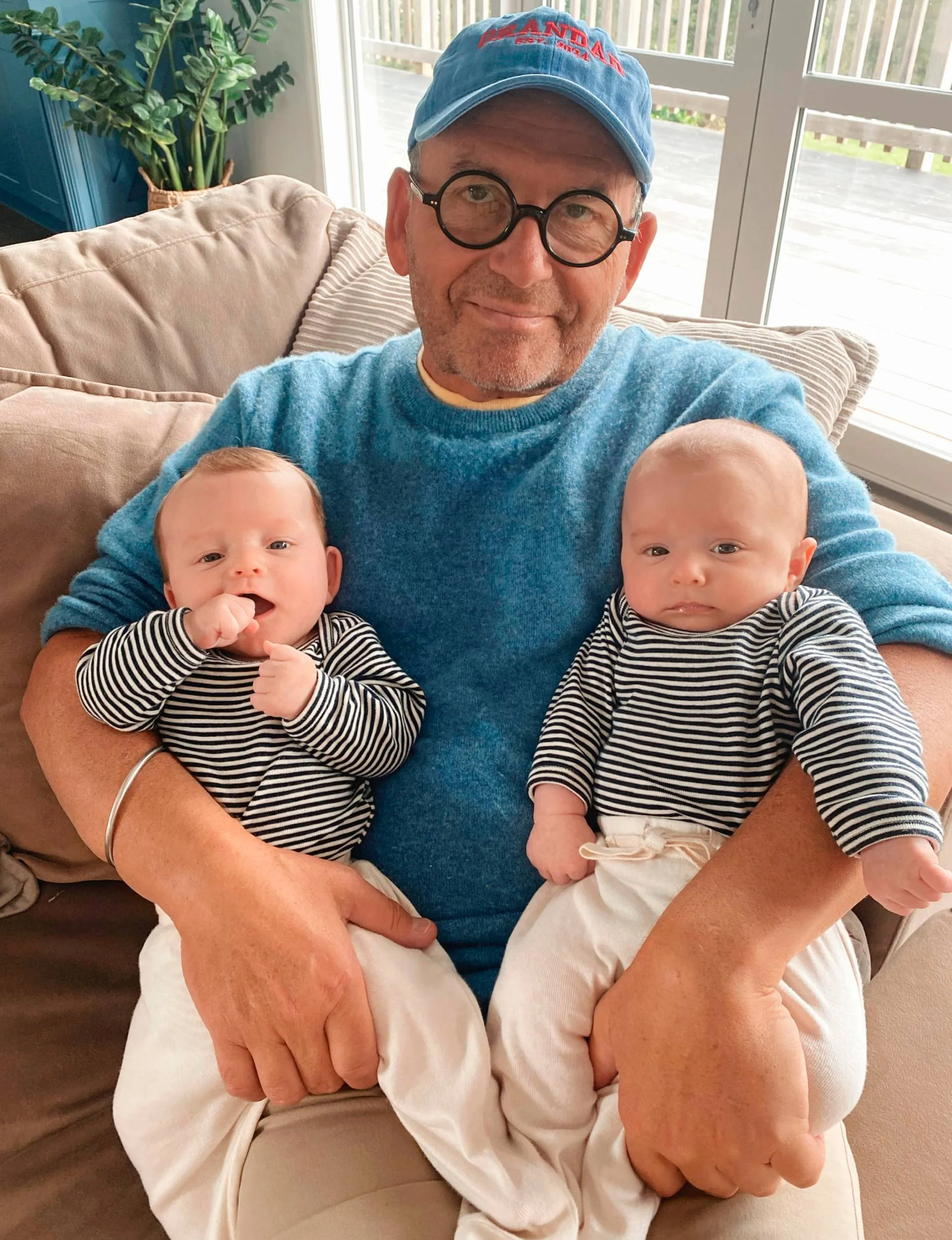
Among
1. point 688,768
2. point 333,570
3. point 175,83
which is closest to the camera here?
point 688,768

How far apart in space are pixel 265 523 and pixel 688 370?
23.2 inches

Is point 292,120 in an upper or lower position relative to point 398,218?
lower

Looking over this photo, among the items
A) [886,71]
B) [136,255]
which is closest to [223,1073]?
[136,255]

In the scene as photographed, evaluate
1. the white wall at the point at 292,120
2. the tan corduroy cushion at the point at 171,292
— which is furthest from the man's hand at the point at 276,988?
the white wall at the point at 292,120

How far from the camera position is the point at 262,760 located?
107cm

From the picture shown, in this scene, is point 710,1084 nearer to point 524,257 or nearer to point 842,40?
point 524,257

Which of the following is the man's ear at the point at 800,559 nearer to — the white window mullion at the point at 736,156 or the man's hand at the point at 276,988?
the man's hand at the point at 276,988

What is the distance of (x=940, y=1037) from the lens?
1172 millimetres

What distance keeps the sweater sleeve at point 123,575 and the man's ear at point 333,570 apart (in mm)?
206

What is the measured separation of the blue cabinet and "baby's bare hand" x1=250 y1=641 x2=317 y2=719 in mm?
3881

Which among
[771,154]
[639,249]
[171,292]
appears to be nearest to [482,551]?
[639,249]

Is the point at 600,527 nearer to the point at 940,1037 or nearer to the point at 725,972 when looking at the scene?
the point at 725,972

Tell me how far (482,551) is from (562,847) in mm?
379

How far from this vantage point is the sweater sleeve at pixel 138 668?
1028mm
